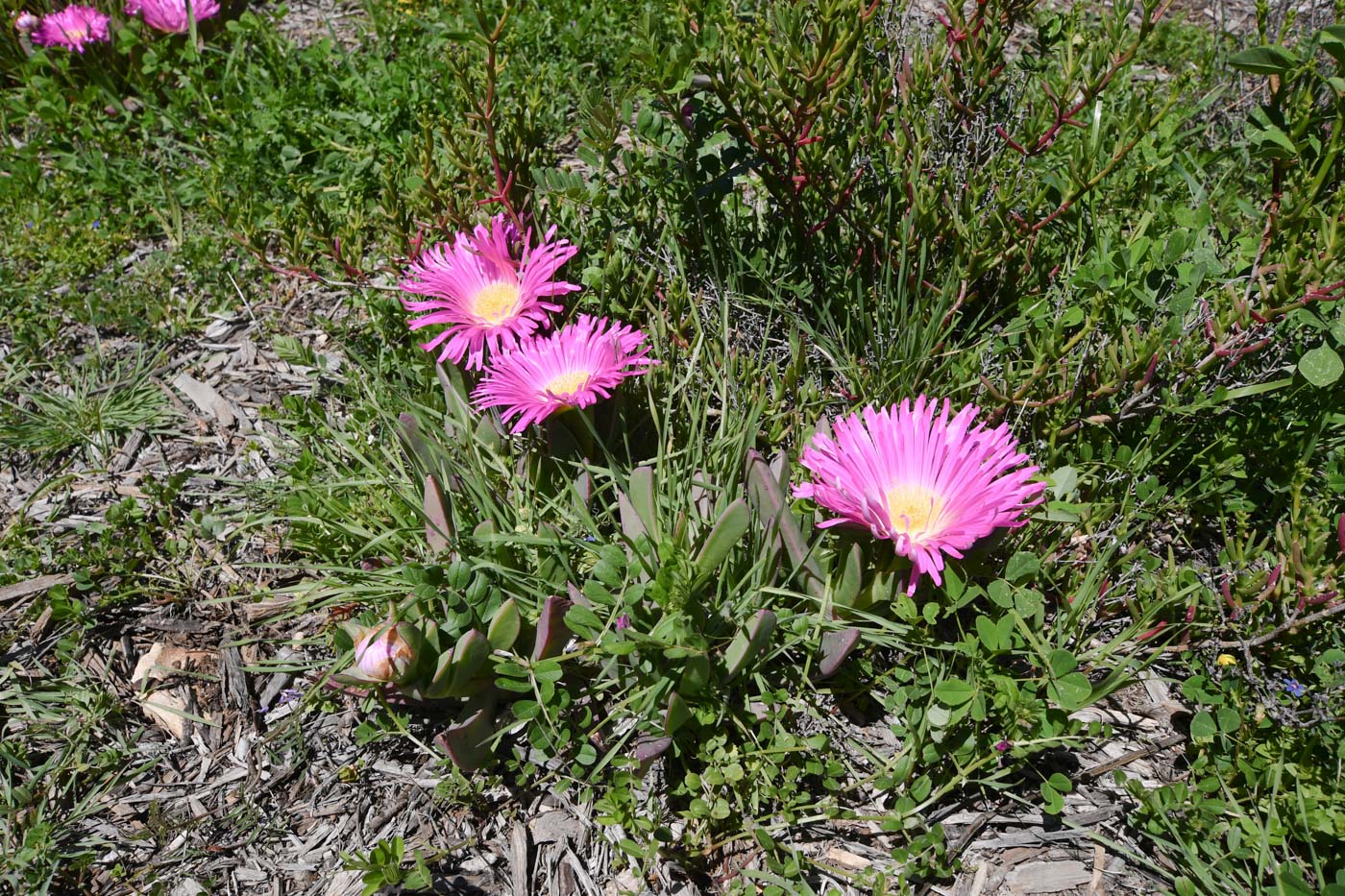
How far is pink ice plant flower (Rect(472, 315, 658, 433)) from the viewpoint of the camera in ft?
6.49

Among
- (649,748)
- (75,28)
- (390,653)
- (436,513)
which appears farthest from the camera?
(75,28)

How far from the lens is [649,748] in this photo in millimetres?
1773

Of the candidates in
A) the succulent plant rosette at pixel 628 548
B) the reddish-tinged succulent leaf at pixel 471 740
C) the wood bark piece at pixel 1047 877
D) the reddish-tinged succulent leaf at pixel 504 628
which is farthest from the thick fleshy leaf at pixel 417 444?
the wood bark piece at pixel 1047 877

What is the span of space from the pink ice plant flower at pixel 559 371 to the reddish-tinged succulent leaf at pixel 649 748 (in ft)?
2.17

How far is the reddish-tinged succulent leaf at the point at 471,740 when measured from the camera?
1.78 meters

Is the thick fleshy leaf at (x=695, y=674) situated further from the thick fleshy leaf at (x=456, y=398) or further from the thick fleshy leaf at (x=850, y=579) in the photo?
the thick fleshy leaf at (x=456, y=398)

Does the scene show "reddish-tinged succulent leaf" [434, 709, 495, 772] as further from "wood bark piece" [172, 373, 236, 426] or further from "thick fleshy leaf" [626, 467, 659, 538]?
"wood bark piece" [172, 373, 236, 426]

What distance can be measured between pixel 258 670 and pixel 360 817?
16.2 inches

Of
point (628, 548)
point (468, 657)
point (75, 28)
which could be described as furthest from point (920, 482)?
point (75, 28)

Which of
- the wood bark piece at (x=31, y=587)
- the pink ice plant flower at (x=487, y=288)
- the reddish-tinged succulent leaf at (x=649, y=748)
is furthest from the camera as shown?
the wood bark piece at (x=31, y=587)

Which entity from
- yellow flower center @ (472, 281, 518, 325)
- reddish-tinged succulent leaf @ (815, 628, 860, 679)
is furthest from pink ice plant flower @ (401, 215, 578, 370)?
reddish-tinged succulent leaf @ (815, 628, 860, 679)

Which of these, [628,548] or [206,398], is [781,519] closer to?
[628,548]

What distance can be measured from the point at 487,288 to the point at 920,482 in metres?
1.15

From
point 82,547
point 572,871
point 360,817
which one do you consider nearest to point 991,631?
point 572,871
